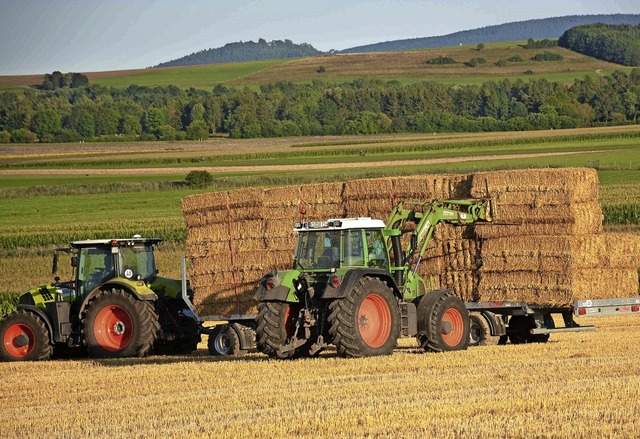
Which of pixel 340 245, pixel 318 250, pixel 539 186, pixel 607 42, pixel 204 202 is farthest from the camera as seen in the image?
pixel 607 42

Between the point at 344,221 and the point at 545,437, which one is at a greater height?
the point at 344,221

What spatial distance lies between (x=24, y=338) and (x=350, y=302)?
7.47 meters

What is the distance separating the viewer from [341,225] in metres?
18.2

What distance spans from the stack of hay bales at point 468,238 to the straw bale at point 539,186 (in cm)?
2

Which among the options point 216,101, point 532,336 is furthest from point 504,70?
point 532,336

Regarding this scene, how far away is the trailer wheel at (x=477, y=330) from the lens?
20.5 meters

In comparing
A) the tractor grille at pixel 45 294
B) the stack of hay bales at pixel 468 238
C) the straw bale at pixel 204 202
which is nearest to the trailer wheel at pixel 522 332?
the stack of hay bales at pixel 468 238

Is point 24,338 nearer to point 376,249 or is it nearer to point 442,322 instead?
point 376,249

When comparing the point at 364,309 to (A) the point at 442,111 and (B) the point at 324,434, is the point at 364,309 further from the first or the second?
(A) the point at 442,111

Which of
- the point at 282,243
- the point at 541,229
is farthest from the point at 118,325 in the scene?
the point at 541,229

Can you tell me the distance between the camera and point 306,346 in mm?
18953

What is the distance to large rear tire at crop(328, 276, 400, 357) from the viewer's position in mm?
17438

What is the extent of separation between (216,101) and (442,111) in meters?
25.0

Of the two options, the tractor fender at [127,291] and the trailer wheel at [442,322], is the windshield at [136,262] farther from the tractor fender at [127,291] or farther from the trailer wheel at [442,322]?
the trailer wheel at [442,322]
